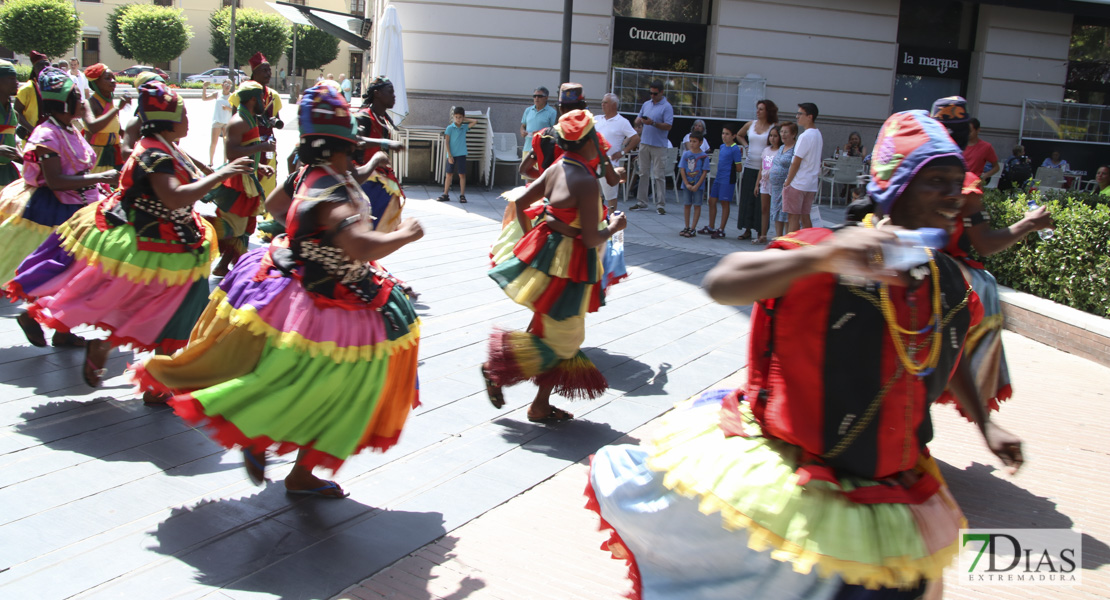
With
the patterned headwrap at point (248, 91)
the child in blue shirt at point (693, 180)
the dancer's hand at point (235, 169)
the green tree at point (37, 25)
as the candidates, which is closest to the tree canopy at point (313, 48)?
the green tree at point (37, 25)

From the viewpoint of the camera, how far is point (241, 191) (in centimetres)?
826

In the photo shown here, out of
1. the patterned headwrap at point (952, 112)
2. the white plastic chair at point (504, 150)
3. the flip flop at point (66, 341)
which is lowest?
the flip flop at point (66, 341)

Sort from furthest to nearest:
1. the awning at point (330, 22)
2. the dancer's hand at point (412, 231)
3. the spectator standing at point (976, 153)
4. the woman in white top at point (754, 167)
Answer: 1. the awning at point (330, 22)
2. the woman in white top at point (754, 167)
3. the spectator standing at point (976, 153)
4. the dancer's hand at point (412, 231)

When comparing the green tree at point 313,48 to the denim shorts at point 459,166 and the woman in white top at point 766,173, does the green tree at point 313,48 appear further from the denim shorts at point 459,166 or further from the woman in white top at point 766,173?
the woman in white top at point 766,173

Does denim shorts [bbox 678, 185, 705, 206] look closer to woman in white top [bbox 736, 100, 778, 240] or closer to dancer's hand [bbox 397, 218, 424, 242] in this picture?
woman in white top [bbox 736, 100, 778, 240]

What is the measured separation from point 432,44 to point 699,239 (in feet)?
25.5

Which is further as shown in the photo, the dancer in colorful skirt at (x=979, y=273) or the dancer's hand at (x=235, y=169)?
the dancer's hand at (x=235, y=169)

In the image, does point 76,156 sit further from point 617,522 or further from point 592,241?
point 617,522

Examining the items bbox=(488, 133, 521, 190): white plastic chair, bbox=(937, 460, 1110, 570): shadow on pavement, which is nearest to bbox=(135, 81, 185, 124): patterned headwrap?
bbox=(937, 460, 1110, 570): shadow on pavement

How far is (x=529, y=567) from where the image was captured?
3.85 meters

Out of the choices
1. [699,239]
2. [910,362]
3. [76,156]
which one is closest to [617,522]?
[910,362]

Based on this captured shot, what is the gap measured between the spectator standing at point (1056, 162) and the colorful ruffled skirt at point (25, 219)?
1855 centimetres

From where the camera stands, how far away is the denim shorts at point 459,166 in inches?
602

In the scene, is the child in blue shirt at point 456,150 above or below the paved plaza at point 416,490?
above
